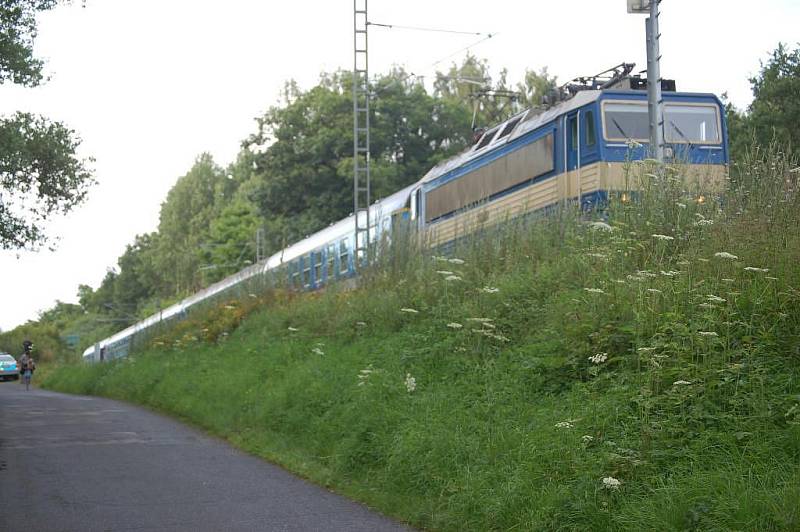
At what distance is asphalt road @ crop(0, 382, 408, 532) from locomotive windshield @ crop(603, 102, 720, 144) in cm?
975

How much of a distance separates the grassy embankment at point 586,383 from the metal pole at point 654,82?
148 cm

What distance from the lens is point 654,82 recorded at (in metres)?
14.0

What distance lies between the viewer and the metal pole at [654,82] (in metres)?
13.9

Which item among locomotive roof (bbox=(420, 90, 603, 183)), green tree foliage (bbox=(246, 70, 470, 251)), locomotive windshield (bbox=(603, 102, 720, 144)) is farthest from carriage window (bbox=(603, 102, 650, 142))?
green tree foliage (bbox=(246, 70, 470, 251))

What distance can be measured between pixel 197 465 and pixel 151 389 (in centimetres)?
1298

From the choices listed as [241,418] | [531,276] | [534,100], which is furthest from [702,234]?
[534,100]

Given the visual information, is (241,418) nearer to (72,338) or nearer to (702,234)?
(702,234)

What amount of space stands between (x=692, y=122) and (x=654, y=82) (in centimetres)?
777

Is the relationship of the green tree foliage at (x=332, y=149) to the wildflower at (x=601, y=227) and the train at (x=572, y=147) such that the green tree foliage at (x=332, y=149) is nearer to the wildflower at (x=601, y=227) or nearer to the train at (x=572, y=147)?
the train at (x=572, y=147)

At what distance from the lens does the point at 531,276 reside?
12.7 meters

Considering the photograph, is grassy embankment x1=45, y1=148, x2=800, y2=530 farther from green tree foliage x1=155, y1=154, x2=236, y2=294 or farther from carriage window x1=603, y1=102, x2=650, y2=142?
green tree foliage x1=155, y1=154, x2=236, y2=294

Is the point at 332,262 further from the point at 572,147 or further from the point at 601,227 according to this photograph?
the point at 601,227

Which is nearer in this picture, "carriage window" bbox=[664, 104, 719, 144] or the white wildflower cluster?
the white wildflower cluster

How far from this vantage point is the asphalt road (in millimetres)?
9219
